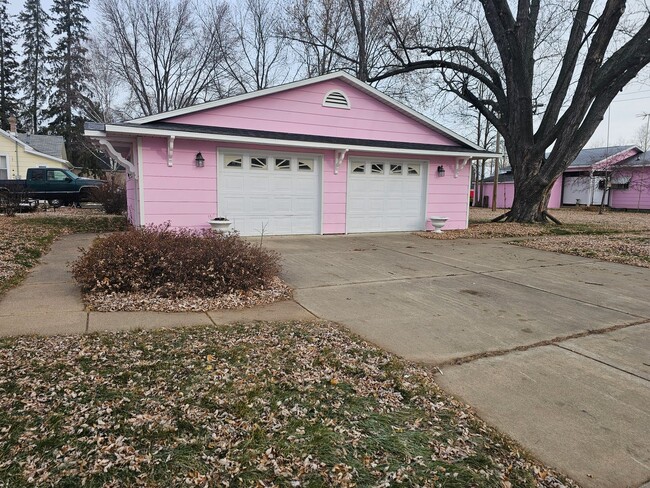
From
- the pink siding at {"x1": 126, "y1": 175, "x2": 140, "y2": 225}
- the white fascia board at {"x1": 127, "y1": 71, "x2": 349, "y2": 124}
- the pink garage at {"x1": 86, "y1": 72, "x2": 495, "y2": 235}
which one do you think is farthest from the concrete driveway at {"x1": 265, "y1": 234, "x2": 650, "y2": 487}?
the pink siding at {"x1": 126, "y1": 175, "x2": 140, "y2": 225}

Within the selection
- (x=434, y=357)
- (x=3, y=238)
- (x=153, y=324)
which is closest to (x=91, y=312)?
(x=153, y=324)

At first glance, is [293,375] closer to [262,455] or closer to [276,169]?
[262,455]

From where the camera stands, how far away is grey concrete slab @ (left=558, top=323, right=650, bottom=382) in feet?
11.5

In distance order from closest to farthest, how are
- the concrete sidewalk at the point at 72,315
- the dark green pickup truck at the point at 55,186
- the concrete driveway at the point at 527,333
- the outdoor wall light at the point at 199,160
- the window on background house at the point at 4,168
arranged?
the concrete driveway at the point at 527,333 < the concrete sidewalk at the point at 72,315 < the outdoor wall light at the point at 199,160 < the dark green pickup truck at the point at 55,186 < the window on background house at the point at 4,168

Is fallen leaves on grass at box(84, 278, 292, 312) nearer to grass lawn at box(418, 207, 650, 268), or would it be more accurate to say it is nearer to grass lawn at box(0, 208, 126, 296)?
grass lawn at box(0, 208, 126, 296)

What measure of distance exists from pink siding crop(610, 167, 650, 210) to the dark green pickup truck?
99.0ft

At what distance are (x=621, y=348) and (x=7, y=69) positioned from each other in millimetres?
48940

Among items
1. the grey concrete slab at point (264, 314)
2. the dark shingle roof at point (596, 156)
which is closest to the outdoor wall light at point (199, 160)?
the grey concrete slab at point (264, 314)

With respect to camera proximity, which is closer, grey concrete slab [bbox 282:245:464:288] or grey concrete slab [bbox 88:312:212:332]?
grey concrete slab [bbox 88:312:212:332]

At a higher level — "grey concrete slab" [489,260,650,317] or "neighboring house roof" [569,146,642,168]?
"neighboring house roof" [569,146,642,168]

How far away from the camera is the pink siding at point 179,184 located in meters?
9.62

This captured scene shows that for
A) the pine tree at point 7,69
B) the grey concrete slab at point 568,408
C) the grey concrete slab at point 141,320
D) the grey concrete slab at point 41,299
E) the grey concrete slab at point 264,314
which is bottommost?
the grey concrete slab at point 568,408

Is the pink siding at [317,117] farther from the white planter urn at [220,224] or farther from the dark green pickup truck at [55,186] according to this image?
the dark green pickup truck at [55,186]

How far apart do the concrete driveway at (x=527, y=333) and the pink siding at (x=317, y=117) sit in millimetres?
4052
